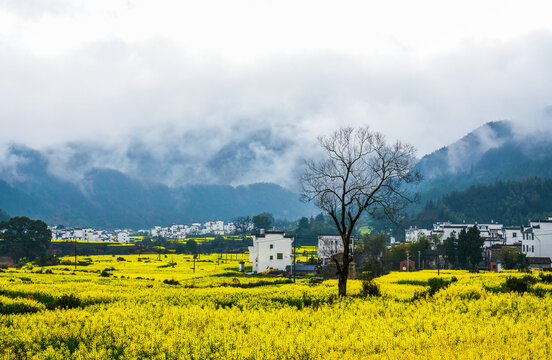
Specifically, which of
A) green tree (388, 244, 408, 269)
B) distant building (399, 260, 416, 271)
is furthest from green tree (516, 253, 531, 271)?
green tree (388, 244, 408, 269)

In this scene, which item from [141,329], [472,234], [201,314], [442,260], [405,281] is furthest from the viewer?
[442,260]

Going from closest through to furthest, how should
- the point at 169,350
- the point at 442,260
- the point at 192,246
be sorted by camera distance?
the point at 169,350 → the point at 442,260 → the point at 192,246

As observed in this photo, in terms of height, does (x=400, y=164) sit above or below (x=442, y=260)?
above

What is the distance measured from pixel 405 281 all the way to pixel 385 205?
18813 mm

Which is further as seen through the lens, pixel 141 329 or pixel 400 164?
pixel 400 164

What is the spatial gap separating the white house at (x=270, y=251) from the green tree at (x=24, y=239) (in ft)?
158

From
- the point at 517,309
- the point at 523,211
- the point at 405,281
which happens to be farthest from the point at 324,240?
the point at 523,211

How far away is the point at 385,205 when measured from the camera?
2534cm

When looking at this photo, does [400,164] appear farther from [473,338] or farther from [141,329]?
[141,329]

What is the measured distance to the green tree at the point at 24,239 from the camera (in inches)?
3770

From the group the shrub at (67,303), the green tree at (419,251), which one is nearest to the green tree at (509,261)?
the green tree at (419,251)

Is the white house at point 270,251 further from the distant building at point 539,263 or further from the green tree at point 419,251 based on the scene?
the distant building at point 539,263

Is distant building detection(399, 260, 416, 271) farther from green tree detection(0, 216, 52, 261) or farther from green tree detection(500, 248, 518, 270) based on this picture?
green tree detection(0, 216, 52, 261)

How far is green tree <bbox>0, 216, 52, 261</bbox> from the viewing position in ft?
314
